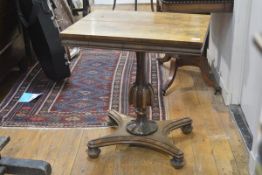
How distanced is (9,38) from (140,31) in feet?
4.55

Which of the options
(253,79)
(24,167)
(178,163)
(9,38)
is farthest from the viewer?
(9,38)

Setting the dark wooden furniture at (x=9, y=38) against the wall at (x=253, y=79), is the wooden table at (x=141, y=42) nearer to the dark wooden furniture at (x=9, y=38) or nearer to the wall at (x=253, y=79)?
the wall at (x=253, y=79)

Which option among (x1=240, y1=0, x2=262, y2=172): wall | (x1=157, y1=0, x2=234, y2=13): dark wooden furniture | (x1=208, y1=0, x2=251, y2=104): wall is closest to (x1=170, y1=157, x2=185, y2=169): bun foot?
(x1=240, y1=0, x2=262, y2=172): wall

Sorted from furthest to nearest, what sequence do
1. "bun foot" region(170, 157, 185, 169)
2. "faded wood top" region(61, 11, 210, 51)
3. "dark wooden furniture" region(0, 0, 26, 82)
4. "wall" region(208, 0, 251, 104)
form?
"dark wooden furniture" region(0, 0, 26, 82) < "wall" region(208, 0, 251, 104) < "bun foot" region(170, 157, 185, 169) < "faded wood top" region(61, 11, 210, 51)

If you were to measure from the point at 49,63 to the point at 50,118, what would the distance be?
541 mm

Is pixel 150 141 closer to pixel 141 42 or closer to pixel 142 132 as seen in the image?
pixel 142 132

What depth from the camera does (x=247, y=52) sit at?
208 centimetres

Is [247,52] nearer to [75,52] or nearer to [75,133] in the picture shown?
[75,133]

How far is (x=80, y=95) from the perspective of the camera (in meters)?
2.41

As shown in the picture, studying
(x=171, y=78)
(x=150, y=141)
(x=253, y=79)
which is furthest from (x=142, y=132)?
(x=171, y=78)

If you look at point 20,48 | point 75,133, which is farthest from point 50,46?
point 75,133

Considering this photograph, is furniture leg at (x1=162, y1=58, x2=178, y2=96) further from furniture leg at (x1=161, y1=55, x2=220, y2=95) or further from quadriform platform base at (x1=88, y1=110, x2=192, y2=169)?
quadriform platform base at (x1=88, y1=110, x2=192, y2=169)

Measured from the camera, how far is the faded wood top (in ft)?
4.51

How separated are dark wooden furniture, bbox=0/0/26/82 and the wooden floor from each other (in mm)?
650
